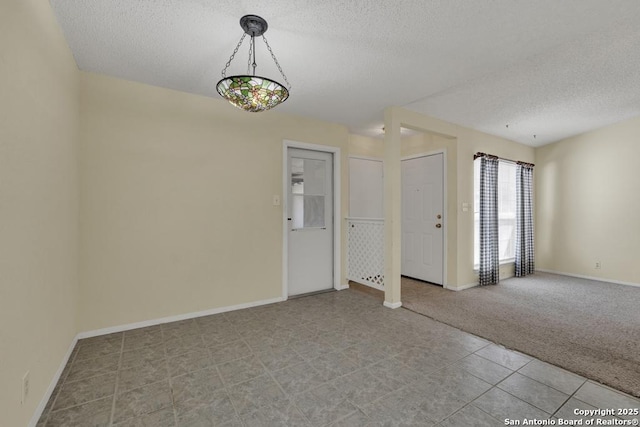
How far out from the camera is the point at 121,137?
8.68ft

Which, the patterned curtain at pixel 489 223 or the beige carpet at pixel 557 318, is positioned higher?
the patterned curtain at pixel 489 223

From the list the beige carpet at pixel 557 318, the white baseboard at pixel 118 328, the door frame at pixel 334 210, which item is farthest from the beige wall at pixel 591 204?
the white baseboard at pixel 118 328

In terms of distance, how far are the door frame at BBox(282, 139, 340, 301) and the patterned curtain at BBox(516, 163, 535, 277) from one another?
3.15 metres

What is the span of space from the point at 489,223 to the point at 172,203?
4.27m

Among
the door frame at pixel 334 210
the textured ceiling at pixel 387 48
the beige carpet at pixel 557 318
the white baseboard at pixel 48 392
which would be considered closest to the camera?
the white baseboard at pixel 48 392

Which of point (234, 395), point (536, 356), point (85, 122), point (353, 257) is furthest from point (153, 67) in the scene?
point (536, 356)

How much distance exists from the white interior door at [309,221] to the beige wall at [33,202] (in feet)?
7.10

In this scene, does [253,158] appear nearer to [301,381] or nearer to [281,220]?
[281,220]

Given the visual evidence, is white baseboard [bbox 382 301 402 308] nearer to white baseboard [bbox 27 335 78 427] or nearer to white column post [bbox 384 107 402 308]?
white column post [bbox 384 107 402 308]

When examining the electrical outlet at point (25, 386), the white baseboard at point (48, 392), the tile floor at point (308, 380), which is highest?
the electrical outlet at point (25, 386)

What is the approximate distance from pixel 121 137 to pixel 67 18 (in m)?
0.98

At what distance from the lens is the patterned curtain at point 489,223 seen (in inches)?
166

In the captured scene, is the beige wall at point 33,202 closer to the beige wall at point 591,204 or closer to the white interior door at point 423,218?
the white interior door at point 423,218

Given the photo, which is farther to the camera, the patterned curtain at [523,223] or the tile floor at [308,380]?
the patterned curtain at [523,223]
